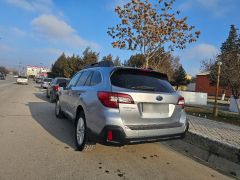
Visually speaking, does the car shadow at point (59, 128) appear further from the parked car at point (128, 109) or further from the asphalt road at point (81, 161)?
the parked car at point (128, 109)

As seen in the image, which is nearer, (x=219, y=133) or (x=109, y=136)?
(x=109, y=136)

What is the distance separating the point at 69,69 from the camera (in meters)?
48.1

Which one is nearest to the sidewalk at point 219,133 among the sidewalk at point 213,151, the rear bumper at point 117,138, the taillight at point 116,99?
the sidewalk at point 213,151

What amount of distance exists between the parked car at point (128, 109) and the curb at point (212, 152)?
0.99 meters

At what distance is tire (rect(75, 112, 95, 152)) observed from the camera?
5203 millimetres

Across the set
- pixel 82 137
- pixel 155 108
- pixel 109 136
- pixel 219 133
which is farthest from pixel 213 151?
pixel 82 137

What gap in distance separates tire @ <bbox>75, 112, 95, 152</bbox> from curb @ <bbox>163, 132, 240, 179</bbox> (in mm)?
2238

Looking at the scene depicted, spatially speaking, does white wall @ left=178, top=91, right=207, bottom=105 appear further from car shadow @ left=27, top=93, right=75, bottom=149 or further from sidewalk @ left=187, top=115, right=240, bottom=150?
car shadow @ left=27, top=93, right=75, bottom=149

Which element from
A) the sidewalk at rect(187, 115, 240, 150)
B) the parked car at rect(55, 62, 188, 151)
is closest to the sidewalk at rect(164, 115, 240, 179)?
the sidewalk at rect(187, 115, 240, 150)

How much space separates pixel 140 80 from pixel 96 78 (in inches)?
38.9

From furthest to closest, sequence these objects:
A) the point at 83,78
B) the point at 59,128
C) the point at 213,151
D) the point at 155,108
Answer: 1. the point at 59,128
2. the point at 83,78
3. the point at 213,151
4. the point at 155,108

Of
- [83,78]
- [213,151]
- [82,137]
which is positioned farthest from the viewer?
[83,78]

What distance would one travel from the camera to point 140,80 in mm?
4953

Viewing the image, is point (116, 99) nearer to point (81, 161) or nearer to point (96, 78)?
point (96, 78)
